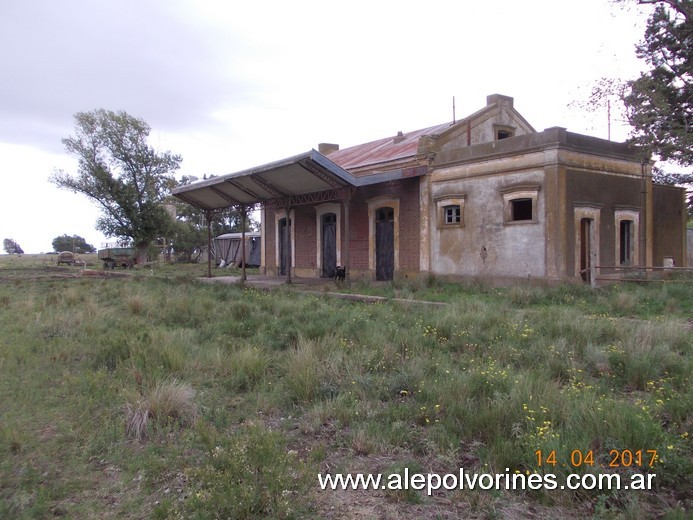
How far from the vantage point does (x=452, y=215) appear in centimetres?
1820

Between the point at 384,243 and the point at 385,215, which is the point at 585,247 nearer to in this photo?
the point at 384,243

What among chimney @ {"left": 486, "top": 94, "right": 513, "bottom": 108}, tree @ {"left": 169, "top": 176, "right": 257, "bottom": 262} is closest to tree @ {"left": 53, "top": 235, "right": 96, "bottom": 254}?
tree @ {"left": 169, "top": 176, "right": 257, "bottom": 262}

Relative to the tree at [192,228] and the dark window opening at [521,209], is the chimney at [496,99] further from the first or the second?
the tree at [192,228]

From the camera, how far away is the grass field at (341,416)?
11.3 feet

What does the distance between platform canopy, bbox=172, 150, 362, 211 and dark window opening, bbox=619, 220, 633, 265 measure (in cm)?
977

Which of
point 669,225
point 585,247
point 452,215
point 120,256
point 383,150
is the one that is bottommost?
point 585,247

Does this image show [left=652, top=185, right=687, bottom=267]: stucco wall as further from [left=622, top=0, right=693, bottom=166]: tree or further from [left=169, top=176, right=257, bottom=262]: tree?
[left=169, top=176, right=257, bottom=262]: tree

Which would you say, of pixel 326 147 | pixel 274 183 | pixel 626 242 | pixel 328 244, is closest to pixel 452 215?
pixel 626 242

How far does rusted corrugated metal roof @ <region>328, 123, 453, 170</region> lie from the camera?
67.2ft

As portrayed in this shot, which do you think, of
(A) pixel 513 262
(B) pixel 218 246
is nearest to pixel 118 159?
(B) pixel 218 246

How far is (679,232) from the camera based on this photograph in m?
20.8
